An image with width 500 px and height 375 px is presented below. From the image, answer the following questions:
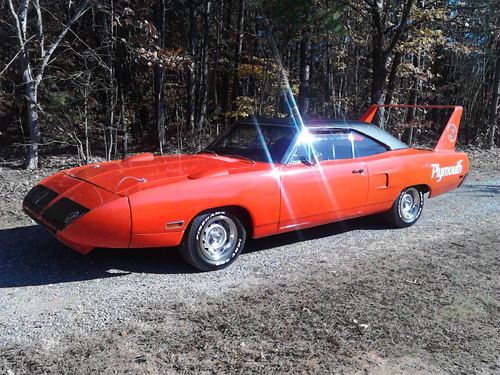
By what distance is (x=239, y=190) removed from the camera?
13.0ft

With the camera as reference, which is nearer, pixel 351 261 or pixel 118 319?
pixel 118 319

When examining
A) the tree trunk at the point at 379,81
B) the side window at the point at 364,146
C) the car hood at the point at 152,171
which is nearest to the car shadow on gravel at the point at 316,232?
the side window at the point at 364,146

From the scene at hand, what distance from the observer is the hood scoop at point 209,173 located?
3885 mm

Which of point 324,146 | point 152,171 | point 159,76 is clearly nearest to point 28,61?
point 159,76

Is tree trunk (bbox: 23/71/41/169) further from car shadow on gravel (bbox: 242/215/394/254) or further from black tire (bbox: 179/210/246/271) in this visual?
black tire (bbox: 179/210/246/271)

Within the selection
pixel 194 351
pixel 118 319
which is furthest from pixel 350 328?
pixel 118 319

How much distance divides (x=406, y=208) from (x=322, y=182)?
185 centimetres

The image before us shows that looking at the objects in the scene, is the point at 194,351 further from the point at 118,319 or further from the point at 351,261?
the point at 351,261

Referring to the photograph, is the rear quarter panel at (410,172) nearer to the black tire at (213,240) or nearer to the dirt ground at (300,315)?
the dirt ground at (300,315)

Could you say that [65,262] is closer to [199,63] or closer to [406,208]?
[406,208]

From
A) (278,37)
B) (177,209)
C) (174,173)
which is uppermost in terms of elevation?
(278,37)

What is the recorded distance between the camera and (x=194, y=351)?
260 centimetres

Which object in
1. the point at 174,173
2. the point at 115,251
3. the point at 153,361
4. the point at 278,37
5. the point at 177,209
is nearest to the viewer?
the point at 153,361

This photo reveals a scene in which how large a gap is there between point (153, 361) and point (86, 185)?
199cm
